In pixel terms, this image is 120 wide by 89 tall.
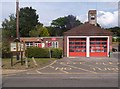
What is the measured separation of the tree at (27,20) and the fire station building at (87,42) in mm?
58141

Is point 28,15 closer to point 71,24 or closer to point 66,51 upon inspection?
point 71,24

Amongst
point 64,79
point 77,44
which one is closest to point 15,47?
point 64,79

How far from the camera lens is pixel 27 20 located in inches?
4466

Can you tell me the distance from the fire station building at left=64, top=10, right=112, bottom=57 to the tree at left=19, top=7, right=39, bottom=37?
58141 mm

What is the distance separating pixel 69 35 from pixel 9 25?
2003 inches

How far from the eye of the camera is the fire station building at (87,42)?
45.2 metres

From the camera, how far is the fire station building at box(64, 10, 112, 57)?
45.2 metres

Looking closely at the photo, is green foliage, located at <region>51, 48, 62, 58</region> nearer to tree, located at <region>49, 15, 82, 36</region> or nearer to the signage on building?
the signage on building

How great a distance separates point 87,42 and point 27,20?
233 ft

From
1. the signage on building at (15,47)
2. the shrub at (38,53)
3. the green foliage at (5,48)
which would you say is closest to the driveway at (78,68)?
the signage on building at (15,47)

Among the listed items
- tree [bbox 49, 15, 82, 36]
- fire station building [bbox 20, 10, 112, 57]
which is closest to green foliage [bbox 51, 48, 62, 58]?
fire station building [bbox 20, 10, 112, 57]

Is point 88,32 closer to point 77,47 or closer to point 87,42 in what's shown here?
point 87,42

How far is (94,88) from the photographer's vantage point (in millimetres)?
13039

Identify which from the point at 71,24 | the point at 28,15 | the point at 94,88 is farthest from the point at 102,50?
the point at 71,24
